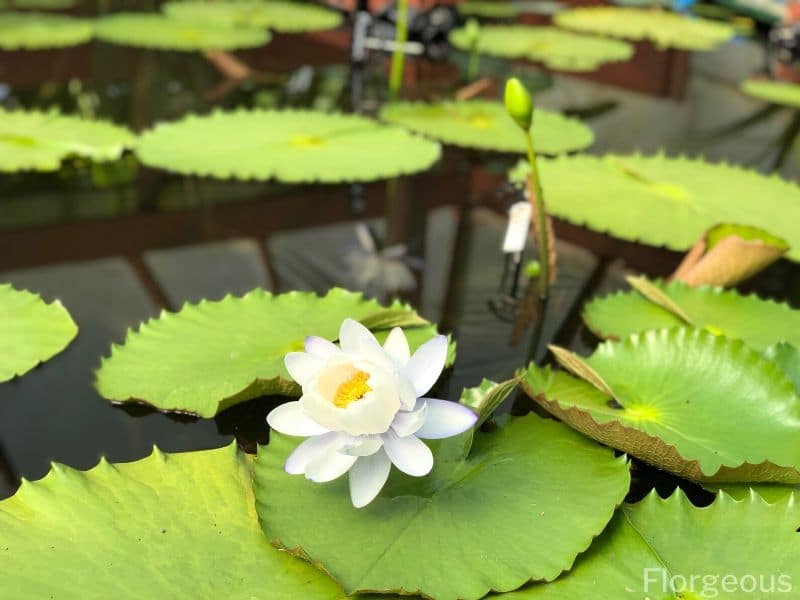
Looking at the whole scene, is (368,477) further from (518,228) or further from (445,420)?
(518,228)

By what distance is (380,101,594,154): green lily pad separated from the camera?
1.81m

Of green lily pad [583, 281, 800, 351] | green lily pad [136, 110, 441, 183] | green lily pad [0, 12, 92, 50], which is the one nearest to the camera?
green lily pad [583, 281, 800, 351]

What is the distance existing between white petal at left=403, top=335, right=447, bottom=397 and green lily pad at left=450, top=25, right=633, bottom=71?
213 cm

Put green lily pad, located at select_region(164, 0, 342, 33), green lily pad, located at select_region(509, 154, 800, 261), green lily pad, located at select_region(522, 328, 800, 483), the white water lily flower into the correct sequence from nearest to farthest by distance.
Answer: the white water lily flower, green lily pad, located at select_region(522, 328, 800, 483), green lily pad, located at select_region(509, 154, 800, 261), green lily pad, located at select_region(164, 0, 342, 33)

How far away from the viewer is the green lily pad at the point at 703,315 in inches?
41.8

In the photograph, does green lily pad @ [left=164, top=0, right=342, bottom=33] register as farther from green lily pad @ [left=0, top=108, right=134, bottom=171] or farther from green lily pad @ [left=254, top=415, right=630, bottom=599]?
green lily pad @ [left=254, top=415, right=630, bottom=599]

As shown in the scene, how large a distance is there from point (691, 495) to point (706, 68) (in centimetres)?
243

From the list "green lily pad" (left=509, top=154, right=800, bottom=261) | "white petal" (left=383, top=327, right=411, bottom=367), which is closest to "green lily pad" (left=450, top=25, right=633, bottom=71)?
"green lily pad" (left=509, top=154, right=800, bottom=261)

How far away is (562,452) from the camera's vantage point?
0.77m

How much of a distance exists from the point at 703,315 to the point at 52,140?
4.34 ft

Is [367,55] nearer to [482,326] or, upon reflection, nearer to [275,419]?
[482,326]

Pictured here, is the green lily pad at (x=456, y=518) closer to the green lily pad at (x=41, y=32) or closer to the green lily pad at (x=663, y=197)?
the green lily pad at (x=663, y=197)

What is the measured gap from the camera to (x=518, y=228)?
121 centimetres

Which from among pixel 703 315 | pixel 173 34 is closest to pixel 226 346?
pixel 703 315
